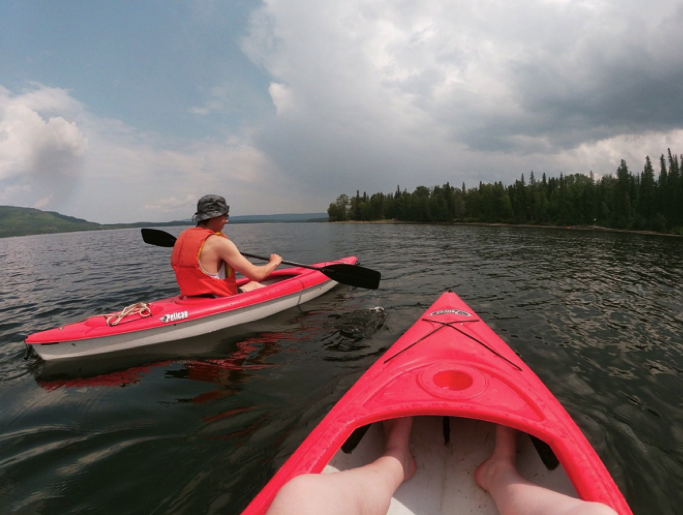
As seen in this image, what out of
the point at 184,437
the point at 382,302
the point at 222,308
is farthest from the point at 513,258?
the point at 184,437

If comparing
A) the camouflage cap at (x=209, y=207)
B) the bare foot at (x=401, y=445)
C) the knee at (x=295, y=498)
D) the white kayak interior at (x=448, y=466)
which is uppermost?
the camouflage cap at (x=209, y=207)

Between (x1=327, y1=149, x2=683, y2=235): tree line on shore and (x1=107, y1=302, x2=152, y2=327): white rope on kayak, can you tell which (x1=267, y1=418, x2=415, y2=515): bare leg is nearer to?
(x1=107, y1=302, x2=152, y2=327): white rope on kayak

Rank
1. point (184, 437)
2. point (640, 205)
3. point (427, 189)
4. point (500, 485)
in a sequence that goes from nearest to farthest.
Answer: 1. point (500, 485)
2. point (184, 437)
3. point (640, 205)
4. point (427, 189)

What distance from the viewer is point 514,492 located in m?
2.01

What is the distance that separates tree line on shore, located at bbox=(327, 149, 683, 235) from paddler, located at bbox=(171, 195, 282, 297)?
6134cm

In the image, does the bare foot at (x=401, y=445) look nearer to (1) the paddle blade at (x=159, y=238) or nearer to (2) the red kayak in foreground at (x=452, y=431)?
(2) the red kayak in foreground at (x=452, y=431)

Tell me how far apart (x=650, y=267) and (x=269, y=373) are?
1813 cm

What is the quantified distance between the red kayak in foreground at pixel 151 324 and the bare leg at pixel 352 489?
13.4ft

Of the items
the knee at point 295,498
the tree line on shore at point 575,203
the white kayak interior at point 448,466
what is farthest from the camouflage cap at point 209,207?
the tree line on shore at point 575,203

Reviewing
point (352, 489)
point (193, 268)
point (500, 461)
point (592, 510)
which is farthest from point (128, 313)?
point (592, 510)

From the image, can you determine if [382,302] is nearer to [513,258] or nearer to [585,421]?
[585,421]

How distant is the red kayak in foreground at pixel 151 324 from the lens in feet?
15.3

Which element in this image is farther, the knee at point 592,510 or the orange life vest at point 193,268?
the orange life vest at point 193,268

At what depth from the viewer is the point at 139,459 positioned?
2.88 meters
